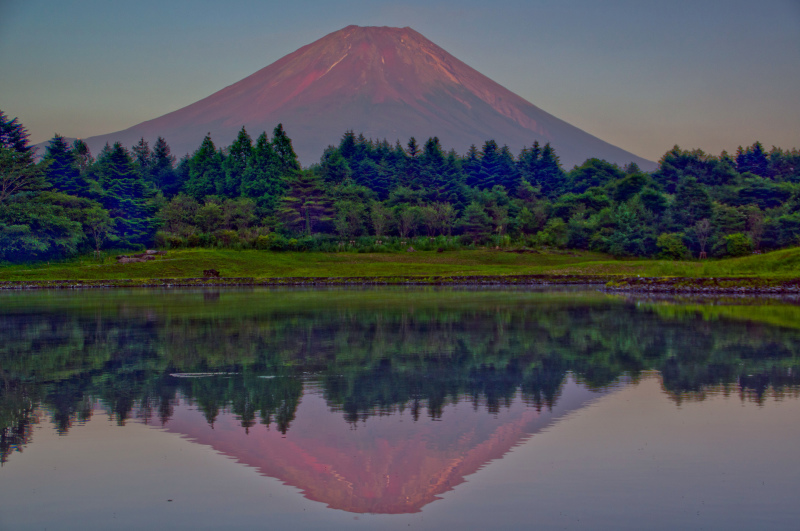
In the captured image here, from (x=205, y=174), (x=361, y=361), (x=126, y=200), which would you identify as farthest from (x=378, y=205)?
(x=361, y=361)

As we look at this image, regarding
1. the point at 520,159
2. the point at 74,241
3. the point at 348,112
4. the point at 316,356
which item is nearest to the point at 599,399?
the point at 316,356

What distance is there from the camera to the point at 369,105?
14475 centimetres

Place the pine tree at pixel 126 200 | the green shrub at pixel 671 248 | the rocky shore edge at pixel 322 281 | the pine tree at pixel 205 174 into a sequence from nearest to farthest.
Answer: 1. the rocky shore edge at pixel 322 281
2. the green shrub at pixel 671 248
3. the pine tree at pixel 126 200
4. the pine tree at pixel 205 174

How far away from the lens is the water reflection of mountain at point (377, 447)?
580cm

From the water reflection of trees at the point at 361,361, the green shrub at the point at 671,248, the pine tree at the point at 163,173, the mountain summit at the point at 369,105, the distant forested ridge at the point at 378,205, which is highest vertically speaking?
the mountain summit at the point at 369,105

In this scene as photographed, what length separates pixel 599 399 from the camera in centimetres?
882

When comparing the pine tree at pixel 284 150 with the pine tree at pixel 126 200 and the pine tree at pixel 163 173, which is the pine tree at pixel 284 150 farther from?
the pine tree at pixel 126 200

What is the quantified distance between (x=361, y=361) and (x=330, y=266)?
39723 millimetres

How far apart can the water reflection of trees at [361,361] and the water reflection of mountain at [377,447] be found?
0.26 meters

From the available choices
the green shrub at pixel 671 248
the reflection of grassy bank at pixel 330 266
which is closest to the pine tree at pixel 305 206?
the reflection of grassy bank at pixel 330 266

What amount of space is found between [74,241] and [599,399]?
2039 inches

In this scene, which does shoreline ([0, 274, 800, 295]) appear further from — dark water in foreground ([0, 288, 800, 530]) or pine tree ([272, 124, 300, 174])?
pine tree ([272, 124, 300, 174])

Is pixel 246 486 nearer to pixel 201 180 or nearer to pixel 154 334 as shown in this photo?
pixel 154 334

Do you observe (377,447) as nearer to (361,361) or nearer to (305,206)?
(361,361)
